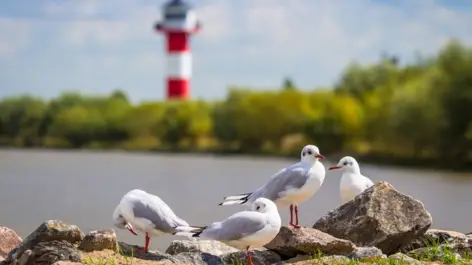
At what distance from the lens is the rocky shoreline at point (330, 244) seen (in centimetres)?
1063

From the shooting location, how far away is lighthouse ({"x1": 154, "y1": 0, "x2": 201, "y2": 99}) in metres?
95.3

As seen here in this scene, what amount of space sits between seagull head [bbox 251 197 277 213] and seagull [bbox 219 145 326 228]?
0.85 m

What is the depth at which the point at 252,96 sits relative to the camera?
Answer: 8469cm

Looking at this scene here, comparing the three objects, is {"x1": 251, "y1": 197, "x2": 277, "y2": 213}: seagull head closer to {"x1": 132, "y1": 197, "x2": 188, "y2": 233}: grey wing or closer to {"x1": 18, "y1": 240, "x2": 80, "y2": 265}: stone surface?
{"x1": 132, "y1": 197, "x2": 188, "y2": 233}: grey wing

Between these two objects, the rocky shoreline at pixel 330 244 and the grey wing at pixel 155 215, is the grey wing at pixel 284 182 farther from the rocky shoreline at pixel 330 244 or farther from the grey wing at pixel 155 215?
the grey wing at pixel 155 215

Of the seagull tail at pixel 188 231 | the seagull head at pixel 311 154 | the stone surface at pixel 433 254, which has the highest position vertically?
the seagull head at pixel 311 154

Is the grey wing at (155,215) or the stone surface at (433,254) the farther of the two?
the grey wing at (155,215)

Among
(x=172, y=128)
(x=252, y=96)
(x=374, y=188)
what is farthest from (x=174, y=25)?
(x=374, y=188)

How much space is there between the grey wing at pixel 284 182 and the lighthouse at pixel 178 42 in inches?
3272

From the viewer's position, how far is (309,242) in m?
11.2

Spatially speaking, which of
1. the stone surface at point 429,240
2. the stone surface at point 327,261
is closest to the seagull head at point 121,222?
the stone surface at point 327,261

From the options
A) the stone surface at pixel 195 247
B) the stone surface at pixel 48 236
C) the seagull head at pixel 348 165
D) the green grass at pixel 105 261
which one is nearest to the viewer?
the green grass at pixel 105 261

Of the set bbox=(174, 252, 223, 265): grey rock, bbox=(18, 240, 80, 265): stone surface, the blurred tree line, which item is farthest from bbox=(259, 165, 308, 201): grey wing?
the blurred tree line

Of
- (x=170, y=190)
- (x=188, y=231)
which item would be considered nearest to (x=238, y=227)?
(x=188, y=231)
